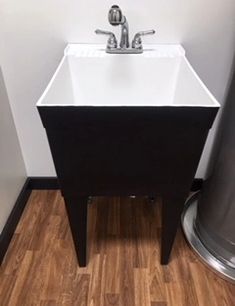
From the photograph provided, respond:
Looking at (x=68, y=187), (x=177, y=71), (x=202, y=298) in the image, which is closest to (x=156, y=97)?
(x=177, y=71)

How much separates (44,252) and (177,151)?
2.95 feet

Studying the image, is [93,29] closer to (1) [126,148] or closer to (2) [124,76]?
(2) [124,76]

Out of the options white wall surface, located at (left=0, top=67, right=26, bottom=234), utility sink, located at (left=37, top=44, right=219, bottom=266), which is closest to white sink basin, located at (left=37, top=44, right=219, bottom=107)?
utility sink, located at (left=37, top=44, right=219, bottom=266)

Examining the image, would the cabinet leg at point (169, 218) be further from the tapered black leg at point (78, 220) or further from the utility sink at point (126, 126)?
the tapered black leg at point (78, 220)

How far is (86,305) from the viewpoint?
3.80 ft

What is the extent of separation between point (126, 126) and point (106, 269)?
79 cm

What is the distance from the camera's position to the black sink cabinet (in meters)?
0.80

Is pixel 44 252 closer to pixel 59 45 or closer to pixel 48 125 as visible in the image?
pixel 48 125

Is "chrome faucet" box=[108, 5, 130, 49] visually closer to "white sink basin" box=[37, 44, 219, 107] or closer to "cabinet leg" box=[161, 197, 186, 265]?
"white sink basin" box=[37, 44, 219, 107]

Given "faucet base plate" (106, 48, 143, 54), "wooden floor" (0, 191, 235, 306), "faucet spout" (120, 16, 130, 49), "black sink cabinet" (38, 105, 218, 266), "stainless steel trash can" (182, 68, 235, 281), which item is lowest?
"wooden floor" (0, 191, 235, 306)

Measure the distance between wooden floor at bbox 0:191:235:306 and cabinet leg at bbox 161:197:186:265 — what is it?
127 mm

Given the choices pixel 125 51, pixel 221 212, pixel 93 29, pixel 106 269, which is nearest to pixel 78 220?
pixel 106 269

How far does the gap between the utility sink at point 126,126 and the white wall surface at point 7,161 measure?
403 mm

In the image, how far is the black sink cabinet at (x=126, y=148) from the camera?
2.62 ft
